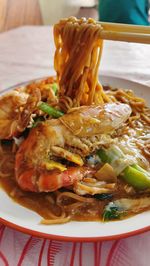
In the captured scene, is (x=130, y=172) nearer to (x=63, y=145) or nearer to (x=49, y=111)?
(x=63, y=145)

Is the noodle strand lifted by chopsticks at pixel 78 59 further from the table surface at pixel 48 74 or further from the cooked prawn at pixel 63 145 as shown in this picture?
the table surface at pixel 48 74

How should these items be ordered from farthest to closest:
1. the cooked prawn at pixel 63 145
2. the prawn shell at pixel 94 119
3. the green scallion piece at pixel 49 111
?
the green scallion piece at pixel 49 111
the prawn shell at pixel 94 119
the cooked prawn at pixel 63 145

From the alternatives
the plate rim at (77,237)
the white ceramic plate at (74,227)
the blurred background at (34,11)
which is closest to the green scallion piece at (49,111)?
the white ceramic plate at (74,227)

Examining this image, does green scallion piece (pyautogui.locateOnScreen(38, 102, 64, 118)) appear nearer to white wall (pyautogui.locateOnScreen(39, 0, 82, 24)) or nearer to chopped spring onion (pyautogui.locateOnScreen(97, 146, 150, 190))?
chopped spring onion (pyautogui.locateOnScreen(97, 146, 150, 190))

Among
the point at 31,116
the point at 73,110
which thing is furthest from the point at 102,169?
the point at 31,116

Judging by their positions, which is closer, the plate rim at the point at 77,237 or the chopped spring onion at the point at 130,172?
the plate rim at the point at 77,237

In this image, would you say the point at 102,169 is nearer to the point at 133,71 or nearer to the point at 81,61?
the point at 81,61

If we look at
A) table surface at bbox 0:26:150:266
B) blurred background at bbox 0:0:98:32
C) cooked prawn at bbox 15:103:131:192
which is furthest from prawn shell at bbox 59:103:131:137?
blurred background at bbox 0:0:98:32

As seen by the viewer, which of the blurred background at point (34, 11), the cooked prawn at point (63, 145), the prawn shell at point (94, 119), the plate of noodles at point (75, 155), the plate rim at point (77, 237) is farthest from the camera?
the blurred background at point (34, 11)
